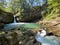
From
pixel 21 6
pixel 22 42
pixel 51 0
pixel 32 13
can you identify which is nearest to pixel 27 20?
pixel 32 13

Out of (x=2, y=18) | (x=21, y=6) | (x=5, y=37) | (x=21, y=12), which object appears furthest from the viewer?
(x=21, y=6)

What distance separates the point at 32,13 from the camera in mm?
52562

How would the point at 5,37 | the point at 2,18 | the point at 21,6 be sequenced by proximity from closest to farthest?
the point at 5,37
the point at 2,18
the point at 21,6

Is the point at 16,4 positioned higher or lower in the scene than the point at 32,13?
higher

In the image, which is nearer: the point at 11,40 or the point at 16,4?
the point at 11,40

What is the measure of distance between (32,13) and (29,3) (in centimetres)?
1318

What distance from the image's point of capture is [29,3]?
64.6 metres

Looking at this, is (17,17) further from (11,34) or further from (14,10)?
(11,34)

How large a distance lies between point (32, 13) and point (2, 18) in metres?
15.5

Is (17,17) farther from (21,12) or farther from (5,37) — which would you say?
(5,37)

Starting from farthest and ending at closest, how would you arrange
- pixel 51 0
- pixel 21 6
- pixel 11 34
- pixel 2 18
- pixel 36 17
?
pixel 21 6 → pixel 36 17 → pixel 2 18 → pixel 51 0 → pixel 11 34

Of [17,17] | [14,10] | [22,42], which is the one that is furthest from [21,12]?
[22,42]

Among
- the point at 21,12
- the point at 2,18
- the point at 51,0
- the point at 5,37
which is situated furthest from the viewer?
the point at 21,12

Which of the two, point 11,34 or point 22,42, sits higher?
point 11,34
